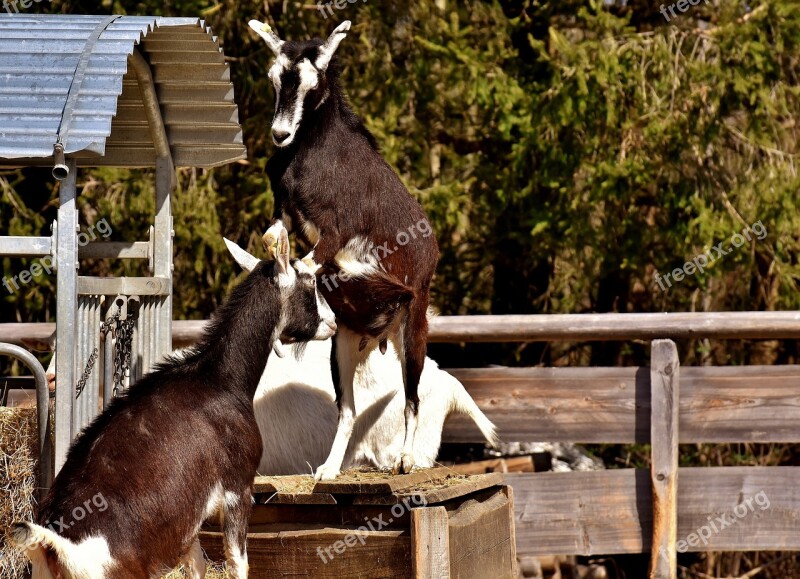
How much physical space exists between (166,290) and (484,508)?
1771mm

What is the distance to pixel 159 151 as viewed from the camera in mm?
5188

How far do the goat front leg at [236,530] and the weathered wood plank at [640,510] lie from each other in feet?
7.93

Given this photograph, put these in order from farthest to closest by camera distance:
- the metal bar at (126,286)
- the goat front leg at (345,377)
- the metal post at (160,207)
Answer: the metal post at (160,207) → the goat front leg at (345,377) → the metal bar at (126,286)

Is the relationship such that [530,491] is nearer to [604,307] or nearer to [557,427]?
[557,427]

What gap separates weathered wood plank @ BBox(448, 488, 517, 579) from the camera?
445cm

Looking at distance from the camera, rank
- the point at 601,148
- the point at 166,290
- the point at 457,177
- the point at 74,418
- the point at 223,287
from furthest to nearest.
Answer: the point at 457,177, the point at 223,287, the point at 601,148, the point at 166,290, the point at 74,418

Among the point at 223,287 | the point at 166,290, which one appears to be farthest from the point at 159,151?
the point at 223,287

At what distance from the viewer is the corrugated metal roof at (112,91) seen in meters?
4.00

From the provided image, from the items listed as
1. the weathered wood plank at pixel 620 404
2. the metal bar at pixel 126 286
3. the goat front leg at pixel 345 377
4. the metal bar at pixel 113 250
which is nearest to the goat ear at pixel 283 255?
the goat front leg at pixel 345 377

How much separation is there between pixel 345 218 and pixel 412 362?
0.71m

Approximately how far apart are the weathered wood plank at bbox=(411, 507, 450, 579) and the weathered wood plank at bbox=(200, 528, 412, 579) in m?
0.07

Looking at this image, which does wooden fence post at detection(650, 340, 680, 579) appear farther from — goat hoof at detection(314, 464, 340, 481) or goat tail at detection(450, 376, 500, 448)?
goat hoof at detection(314, 464, 340, 481)

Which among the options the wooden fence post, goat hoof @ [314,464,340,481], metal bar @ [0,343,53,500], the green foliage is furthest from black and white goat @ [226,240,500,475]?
the green foliage

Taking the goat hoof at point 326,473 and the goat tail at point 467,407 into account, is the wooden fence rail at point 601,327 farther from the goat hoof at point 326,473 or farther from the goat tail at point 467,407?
the goat hoof at point 326,473
